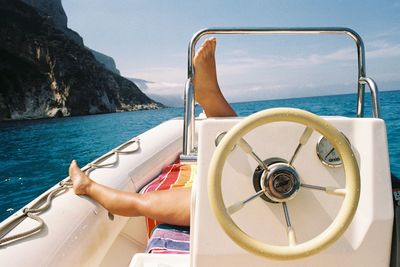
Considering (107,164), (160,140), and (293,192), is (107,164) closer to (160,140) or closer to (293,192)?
(160,140)

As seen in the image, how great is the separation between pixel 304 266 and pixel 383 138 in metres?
0.35

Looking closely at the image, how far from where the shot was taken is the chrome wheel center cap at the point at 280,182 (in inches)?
27.2

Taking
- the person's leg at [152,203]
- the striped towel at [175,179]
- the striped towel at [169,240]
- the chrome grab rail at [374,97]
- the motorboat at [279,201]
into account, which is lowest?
the striped towel at [169,240]

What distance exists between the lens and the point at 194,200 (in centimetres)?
80

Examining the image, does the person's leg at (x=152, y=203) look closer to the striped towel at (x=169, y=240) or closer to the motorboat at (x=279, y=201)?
the striped towel at (x=169, y=240)

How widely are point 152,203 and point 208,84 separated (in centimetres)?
70

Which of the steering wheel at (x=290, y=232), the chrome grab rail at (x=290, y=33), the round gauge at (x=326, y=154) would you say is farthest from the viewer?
the chrome grab rail at (x=290, y=33)

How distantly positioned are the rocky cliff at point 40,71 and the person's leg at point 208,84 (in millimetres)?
26037

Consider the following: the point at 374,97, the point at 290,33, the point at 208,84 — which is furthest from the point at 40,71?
the point at 374,97

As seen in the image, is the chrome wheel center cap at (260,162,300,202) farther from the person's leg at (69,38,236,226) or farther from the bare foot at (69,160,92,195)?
the bare foot at (69,160,92,195)

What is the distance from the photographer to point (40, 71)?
27844mm

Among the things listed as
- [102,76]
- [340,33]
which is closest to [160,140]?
[340,33]

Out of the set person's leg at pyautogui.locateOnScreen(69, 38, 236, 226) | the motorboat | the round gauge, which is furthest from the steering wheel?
person's leg at pyautogui.locateOnScreen(69, 38, 236, 226)

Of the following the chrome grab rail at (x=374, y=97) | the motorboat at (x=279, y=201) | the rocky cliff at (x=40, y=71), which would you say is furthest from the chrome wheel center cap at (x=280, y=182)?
the rocky cliff at (x=40, y=71)
